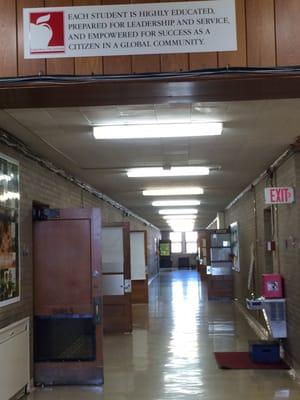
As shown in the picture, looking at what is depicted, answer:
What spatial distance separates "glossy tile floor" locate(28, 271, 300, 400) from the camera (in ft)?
20.7

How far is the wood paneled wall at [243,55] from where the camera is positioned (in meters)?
2.73

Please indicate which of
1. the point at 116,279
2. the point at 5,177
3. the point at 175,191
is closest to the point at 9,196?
the point at 5,177

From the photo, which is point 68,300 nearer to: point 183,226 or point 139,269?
point 139,269

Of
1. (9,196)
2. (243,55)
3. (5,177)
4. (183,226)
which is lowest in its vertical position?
(9,196)

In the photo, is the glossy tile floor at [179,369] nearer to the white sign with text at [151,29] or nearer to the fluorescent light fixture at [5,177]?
the fluorescent light fixture at [5,177]

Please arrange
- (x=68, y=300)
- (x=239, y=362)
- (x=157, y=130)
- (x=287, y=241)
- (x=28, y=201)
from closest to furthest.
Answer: (x=157, y=130) < (x=28, y=201) < (x=68, y=300) < (x=287, y=241) < (x=239, y=362)

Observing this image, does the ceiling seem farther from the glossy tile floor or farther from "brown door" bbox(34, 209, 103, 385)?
the glossy tile floor

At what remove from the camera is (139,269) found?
16109mm

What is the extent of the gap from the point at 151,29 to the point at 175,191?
31.9ft

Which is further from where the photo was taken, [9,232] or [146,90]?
[9,232]

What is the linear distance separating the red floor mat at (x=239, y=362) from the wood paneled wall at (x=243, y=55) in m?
5.59

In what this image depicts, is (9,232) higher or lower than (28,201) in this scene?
lower

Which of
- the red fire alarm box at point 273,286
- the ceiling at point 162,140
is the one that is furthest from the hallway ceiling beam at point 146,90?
the red fire alarm box at point 273,286

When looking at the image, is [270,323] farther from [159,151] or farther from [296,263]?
[159,151]
